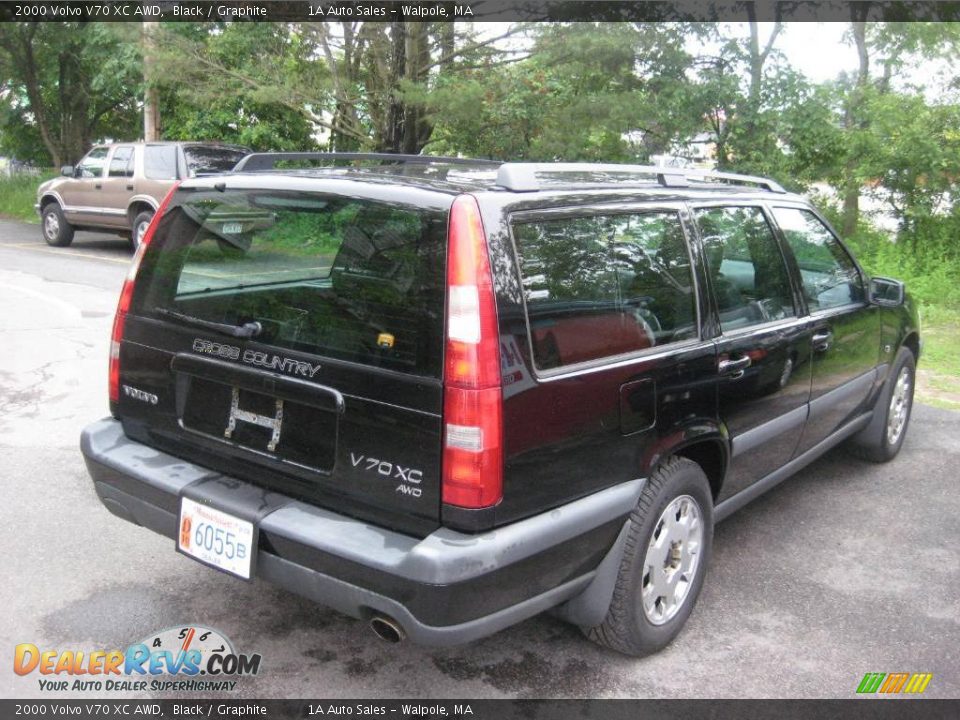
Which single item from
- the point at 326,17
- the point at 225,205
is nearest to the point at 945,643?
the point at 225,205

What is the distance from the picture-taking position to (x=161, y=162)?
13.4 meters

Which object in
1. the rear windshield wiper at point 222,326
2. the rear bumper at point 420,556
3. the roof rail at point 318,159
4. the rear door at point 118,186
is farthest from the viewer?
the rear door at point 118,186

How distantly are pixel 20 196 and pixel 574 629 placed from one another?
70.6 ft

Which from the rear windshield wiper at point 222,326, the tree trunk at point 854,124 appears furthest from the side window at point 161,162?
the rear windshield wiper at point 222,326

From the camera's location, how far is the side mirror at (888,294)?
4.67m

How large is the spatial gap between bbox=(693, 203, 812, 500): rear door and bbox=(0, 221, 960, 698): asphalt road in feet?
1.70

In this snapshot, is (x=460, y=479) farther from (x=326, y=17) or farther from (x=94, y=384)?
(x=326, y=17)

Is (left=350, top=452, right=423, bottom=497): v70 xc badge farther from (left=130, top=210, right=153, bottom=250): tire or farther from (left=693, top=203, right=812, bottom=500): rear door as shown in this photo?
(left=130, top=210, right=153, bottom=250): tire

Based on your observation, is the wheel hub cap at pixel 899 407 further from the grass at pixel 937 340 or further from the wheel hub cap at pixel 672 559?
the wheel hub cap at pixel 672 559

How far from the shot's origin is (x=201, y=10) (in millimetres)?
14602

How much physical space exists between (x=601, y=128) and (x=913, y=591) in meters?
9.09

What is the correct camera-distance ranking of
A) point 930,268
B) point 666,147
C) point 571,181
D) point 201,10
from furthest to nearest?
point 201,10, point 666,147, point 930,268, point 571,181

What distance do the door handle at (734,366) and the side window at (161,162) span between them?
11516 mm

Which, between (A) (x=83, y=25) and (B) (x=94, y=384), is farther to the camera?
(A) (x=83, y=25)
